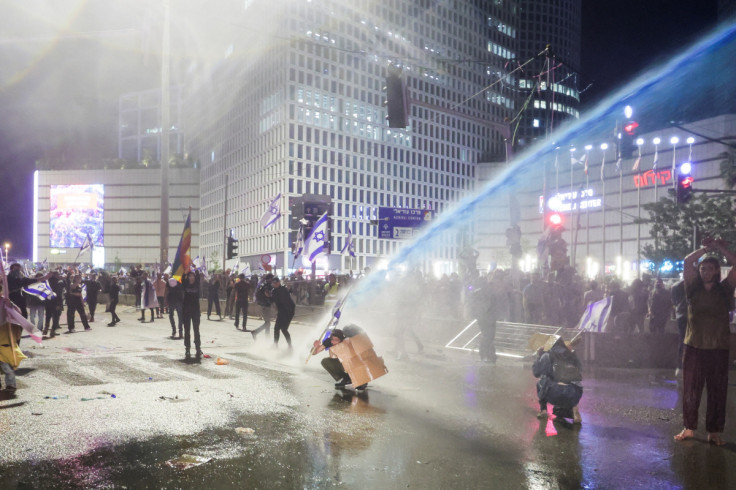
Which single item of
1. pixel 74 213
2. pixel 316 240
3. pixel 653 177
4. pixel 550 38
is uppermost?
pixel 550 38

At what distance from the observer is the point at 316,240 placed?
23.8m

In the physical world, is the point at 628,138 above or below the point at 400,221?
above

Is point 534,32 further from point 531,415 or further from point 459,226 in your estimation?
point 531,415

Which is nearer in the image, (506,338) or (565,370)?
(565,370)

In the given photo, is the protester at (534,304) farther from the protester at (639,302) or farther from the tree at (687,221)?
the tree at (687,221)

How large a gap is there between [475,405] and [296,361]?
5180mm

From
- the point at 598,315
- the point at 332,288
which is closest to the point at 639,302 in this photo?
→ the point at 598,315

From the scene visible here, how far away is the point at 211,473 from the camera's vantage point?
5.12 meters

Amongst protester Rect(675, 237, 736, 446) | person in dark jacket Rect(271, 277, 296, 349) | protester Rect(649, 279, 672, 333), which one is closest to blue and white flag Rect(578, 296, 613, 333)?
protester Rect(675, 237, 736, 446)

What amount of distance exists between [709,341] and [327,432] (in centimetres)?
404

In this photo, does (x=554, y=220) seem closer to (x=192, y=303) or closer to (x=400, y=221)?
(x=192, y=303)

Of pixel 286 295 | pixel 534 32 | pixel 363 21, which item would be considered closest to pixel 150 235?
pixel 363 21

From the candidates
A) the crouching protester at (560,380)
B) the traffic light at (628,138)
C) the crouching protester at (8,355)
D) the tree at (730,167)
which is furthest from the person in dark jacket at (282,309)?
the tree at (730,167)

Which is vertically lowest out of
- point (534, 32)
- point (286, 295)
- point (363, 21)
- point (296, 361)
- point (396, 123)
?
point (296, 361)
